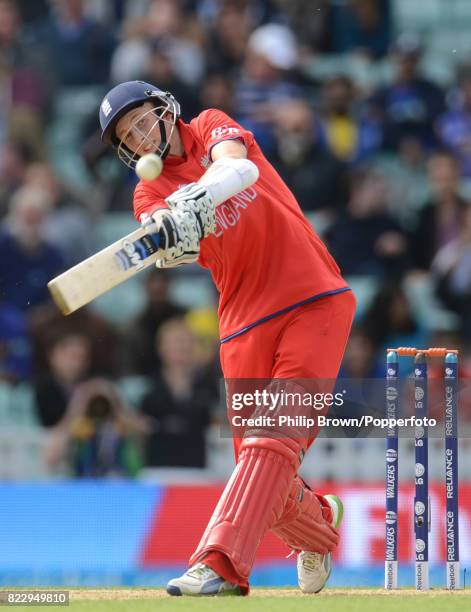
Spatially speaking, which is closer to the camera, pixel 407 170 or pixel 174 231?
pixel 174 231

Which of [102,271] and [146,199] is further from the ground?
[146,199]

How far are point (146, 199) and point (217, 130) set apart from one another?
0.37m

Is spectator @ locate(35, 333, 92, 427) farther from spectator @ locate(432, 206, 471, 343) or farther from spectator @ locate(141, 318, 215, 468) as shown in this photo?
spectator @ locate(432, 206, 471, 343)

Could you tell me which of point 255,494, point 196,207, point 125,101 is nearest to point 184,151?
point 125,101

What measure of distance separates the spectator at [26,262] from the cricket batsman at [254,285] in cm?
457

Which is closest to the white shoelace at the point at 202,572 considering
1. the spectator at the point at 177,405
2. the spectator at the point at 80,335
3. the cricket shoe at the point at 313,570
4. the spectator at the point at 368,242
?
the cricket shoe at the point at 313,570

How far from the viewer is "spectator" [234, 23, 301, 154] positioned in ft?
34.8

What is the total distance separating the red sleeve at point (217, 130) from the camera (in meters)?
5.16

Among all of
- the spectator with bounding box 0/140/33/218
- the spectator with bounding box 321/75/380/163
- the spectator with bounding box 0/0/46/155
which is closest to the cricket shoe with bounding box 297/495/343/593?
the spectator with bounding box 0/140/33/218

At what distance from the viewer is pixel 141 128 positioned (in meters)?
5.23

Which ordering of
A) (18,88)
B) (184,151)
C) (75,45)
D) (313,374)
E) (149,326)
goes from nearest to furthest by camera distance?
(313,374) < (184,151) < (149,326) < (18,88) < (75,45)

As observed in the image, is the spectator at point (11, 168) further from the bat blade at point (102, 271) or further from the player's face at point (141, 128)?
the bat blade at point (102, 271)

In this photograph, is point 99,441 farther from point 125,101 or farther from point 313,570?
point 125,101

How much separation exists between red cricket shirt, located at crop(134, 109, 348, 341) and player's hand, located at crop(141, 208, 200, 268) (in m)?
0.39
